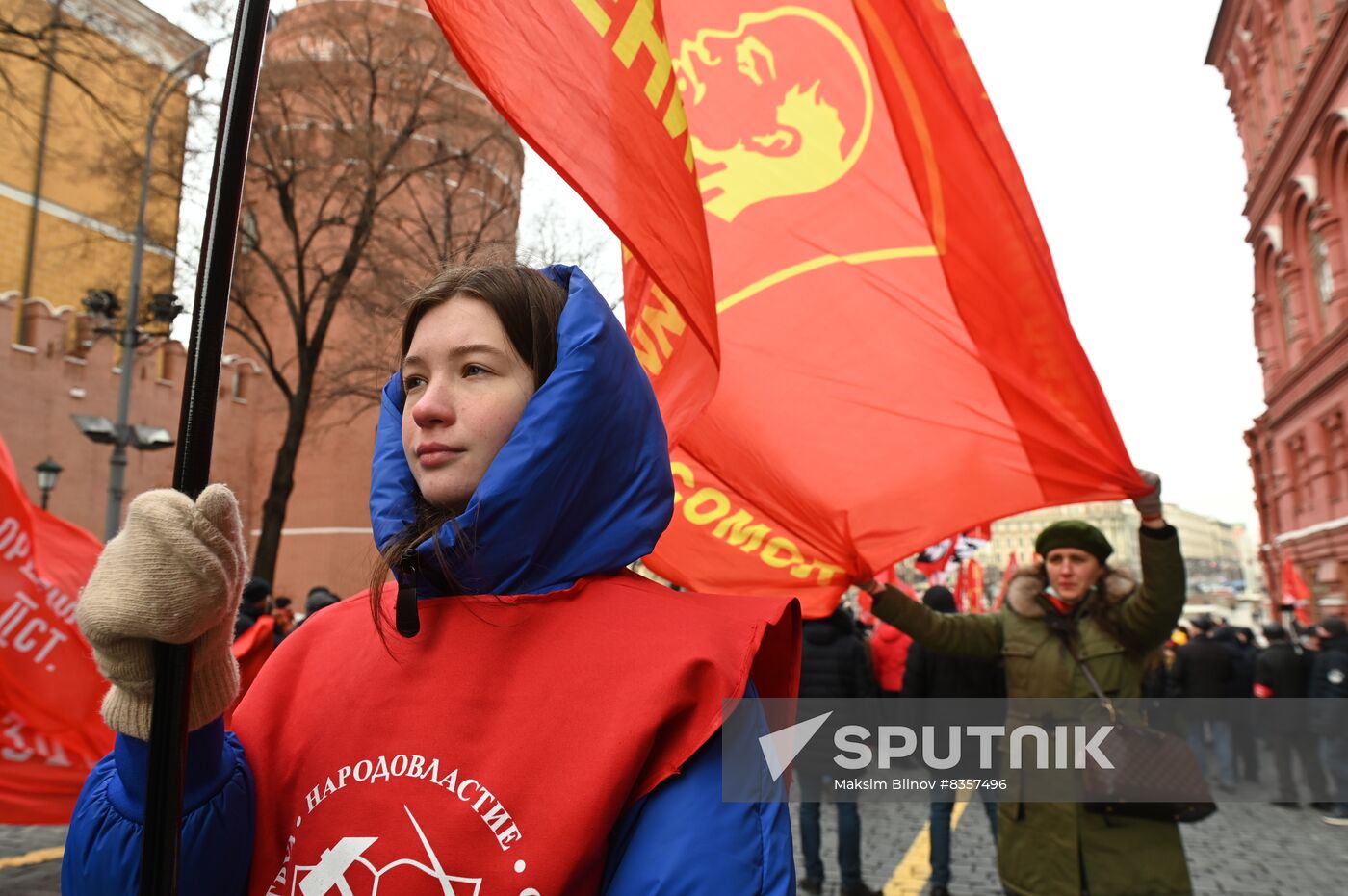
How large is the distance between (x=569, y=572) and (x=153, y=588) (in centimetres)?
56

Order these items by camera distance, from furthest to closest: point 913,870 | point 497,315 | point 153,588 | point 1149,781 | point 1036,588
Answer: point 913,870 < point 1036,588 < point 1149,781 < point 497,315 < point 153,588

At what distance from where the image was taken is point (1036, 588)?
13.9 ft

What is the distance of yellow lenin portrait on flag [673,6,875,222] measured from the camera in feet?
11.9

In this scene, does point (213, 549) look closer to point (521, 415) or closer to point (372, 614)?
point (372, 614)

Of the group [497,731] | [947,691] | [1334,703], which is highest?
[497,731]

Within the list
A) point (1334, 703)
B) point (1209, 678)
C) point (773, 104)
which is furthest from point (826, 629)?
point (1209, 678)

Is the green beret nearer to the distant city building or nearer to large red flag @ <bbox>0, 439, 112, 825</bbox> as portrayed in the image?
large red flag @ <bbox>0, 439, 112, 825</bbox>

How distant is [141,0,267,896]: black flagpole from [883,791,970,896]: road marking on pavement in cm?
595

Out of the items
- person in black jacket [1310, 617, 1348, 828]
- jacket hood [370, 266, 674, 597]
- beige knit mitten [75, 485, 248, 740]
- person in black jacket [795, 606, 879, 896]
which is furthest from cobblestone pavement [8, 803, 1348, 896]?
beige knit mitten [75, 485, 248, 740]

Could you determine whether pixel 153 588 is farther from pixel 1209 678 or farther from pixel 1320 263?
pixel 1320 263

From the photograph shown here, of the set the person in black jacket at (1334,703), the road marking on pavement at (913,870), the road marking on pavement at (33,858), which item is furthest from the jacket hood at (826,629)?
the person in black jacket at (1334,703)

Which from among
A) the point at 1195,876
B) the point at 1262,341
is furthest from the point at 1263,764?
the point at 1262,341

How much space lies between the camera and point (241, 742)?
60.0 inches

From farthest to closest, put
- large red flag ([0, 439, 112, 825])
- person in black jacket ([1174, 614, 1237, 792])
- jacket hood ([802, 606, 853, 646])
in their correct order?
Answer: person in black jacket ([1174, 614, 1237, 792]) < jacket hood ([802, 606, 853, 646]) < large red flag ([0, 439, 112, 825])
